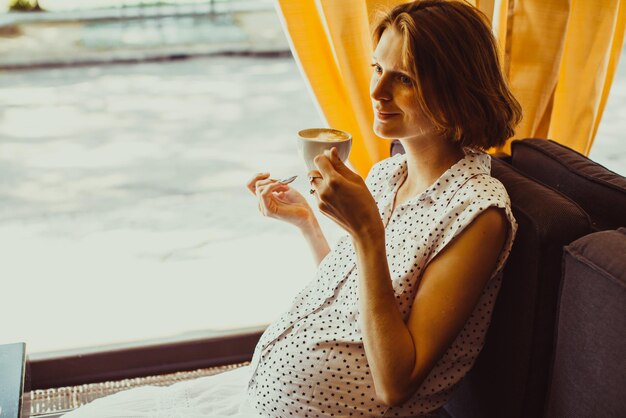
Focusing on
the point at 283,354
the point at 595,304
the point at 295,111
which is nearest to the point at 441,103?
the point at 595,304

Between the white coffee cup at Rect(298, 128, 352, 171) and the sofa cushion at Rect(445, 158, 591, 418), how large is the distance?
0.99ft

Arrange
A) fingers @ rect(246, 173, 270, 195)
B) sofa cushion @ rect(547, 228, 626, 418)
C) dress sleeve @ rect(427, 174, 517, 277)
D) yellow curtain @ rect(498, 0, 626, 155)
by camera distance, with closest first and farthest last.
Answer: sofa cushion @ rect(547, 228, 626, 418), dress sleeve @ rect(427, 174, 517, 277), fingers @ rect(246, 173, 270, 195), yellow curtain @ rect(498, 0, 626, 155)

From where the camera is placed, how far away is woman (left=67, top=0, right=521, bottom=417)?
1009mm

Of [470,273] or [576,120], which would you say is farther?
[576,120]

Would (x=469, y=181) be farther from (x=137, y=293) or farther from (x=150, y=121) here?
(x=150, y=121)

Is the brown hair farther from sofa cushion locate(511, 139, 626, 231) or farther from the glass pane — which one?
the glass pane

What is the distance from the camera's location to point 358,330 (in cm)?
112

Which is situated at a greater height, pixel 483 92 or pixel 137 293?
pixel 483 92

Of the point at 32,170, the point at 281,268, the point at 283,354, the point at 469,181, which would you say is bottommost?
the point at 281,268

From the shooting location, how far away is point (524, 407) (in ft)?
3.70

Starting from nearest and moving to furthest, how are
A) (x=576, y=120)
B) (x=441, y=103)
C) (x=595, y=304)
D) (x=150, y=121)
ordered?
(x=595, y=304) → (x=441, y=103) → (x=576, y=120) → (x=150, y=121)

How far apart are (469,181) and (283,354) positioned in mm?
435

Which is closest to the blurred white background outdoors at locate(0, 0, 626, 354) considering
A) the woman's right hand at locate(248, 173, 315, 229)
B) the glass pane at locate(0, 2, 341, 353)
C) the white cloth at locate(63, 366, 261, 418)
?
the glass pane at locate(0, 2, 341, 353)

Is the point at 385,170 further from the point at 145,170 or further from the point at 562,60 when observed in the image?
the point at 145,170
